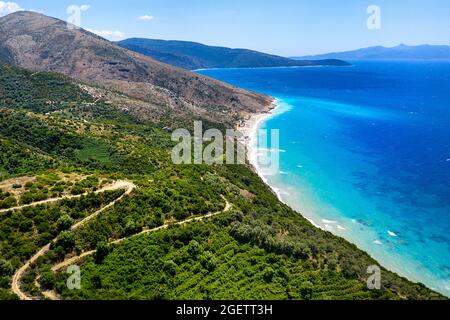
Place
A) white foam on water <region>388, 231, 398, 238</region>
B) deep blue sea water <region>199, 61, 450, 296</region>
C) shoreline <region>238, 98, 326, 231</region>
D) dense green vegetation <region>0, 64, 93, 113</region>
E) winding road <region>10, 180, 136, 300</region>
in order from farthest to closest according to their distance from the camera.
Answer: dense green vegetation <region>0, 64, 93, 113</region> → shoreline <region>238, 98, 326, 231</region> → white foam on water <region>388, 231, 398, 238</region> → deep blue sea water <region>199, 61, 450, 296</region> → winding road <region>10, 180, 136, 300</region>

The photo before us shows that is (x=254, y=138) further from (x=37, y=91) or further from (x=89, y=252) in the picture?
(x=89, y=252)

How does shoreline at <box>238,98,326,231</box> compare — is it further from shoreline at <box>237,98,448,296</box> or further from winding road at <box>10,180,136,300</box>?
winding road at <box>10,180,136,300</box>

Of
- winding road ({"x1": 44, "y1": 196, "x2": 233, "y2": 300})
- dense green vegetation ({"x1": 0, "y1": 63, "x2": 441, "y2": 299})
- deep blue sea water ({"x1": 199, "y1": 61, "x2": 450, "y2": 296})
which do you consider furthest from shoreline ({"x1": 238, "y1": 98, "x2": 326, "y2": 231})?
winding road ({"x1": 44, "y1": 196, "x2": 233, "y2": 300})

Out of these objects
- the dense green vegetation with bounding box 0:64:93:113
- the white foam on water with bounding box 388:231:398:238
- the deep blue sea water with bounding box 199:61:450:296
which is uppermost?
the dense green vegetation with bounding box 0:64:93:113

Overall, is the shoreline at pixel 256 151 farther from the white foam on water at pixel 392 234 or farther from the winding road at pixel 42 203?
the winding road at pixel 42 203

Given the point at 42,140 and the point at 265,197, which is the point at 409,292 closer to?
the point at 265,197

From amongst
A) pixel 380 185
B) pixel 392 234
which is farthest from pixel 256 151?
pixel 392 234

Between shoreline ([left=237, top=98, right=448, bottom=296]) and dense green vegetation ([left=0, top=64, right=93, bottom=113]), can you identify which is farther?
dense green vegetation ([left=0, top=64, right=93, bottom=113])

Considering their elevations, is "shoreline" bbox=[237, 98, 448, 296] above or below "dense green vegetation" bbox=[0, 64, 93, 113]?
below

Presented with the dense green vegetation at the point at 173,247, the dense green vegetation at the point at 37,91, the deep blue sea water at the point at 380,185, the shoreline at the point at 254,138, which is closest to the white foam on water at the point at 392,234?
the deep blue sea water at the point at 380,185

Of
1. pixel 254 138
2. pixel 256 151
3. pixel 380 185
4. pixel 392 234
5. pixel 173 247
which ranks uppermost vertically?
pixel 254 138

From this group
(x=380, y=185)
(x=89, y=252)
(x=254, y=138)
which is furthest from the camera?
(x=254, y=138)
